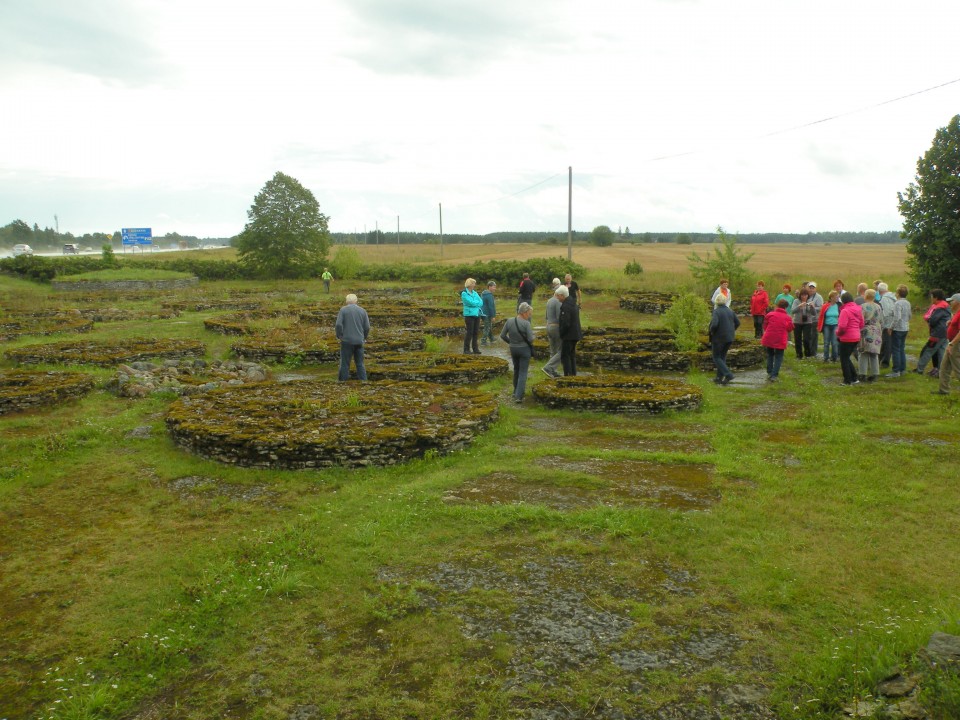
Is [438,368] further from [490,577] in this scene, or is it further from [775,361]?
[490,577]

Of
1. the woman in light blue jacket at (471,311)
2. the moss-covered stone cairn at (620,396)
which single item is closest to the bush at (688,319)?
the moss-covered stone cairn at (620,396)

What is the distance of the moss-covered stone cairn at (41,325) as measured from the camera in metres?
19.3

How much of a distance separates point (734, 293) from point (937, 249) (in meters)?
8.31

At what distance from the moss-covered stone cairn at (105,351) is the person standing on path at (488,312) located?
7060 mm

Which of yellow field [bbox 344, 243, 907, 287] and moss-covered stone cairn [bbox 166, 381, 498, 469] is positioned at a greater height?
yellow field [bbox 344, 243, 907, 287]

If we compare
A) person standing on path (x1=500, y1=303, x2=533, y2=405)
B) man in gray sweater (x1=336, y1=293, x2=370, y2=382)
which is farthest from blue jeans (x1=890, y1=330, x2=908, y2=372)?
man in gray sweater (x1=336, y1=293, x2=370, y2=382)

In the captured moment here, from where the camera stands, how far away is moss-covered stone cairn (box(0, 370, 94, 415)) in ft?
36.0

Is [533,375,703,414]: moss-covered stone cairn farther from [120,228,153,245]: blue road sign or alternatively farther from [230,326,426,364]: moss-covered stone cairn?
[120,228,153,245]: blue road sign

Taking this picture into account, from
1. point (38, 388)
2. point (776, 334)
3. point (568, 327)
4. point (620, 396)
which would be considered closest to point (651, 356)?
point (776, 334)

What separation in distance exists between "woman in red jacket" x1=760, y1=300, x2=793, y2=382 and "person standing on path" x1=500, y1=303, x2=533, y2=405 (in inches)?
186

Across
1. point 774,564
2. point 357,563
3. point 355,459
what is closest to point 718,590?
point 774,564

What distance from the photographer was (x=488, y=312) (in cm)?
1730

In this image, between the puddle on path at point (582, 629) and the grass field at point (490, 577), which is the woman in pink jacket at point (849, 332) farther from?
the puddle on path at point (582, 629)

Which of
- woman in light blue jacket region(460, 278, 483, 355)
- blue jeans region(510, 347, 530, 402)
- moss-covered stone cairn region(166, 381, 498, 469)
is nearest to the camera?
moss-covered stone cairn region(166, 381, 498, 469)
